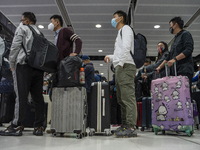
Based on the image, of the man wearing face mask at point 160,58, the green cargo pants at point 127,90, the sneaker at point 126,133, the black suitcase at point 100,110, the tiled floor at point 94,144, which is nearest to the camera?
the tiled floor at point 94,144

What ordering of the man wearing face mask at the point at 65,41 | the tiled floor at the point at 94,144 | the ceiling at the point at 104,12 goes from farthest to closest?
the ceiling at the point at 104,12 → the man wearing face mask at the point at 65,41 → the tiled floor at the point at 94,144

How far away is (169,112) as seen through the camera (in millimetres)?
2480

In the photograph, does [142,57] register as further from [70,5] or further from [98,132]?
[70,5]

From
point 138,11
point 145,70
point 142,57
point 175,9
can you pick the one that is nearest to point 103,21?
point 138,11

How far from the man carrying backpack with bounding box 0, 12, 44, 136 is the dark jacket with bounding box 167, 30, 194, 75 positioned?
180 centimetres

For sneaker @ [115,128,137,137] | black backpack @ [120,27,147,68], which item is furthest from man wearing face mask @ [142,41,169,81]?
sneaker @ [115,128,137,137]

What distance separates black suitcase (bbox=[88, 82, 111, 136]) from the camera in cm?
246

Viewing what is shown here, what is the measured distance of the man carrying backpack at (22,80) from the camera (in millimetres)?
2256

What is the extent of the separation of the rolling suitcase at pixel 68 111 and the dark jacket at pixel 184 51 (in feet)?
4.31

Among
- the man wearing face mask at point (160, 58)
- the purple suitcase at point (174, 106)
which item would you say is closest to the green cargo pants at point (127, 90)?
the purple suitcase at point (174, 106)

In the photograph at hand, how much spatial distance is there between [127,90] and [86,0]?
13.6ft

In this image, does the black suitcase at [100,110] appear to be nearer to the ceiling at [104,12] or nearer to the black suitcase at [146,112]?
the black suitcase at [146,112]

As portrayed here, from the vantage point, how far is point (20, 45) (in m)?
2.36

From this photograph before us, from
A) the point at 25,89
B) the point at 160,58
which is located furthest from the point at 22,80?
the point at 160,58
